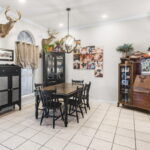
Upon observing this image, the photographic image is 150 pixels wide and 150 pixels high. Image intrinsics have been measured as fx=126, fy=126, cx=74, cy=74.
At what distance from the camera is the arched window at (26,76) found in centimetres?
479

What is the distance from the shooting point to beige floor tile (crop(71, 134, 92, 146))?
2336 millimetres

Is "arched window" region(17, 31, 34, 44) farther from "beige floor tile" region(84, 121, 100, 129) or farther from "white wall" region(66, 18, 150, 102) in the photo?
"beige floor tile" region(84, 121, 100, 129)

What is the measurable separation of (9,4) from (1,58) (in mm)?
1551

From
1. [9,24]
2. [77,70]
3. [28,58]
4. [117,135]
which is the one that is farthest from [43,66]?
[117,135]

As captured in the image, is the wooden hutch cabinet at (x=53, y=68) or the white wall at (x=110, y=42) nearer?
the white wall at (x=110, y=42)

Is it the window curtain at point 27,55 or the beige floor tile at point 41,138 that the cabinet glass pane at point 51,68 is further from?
the beige floor tile at point 41,138

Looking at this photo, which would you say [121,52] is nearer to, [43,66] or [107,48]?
[107,48]

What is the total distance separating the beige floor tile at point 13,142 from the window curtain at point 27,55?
259 cm

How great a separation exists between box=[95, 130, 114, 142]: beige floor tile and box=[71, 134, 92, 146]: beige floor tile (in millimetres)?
229

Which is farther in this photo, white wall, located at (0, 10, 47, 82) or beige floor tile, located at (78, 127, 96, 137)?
white wall, located at (0, 10, 47, 82)

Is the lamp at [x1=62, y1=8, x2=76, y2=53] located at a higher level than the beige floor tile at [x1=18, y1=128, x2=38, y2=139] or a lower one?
higher

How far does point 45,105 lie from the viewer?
309 centimetres

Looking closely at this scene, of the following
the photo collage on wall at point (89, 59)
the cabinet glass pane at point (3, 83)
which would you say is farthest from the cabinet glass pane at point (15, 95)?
the photo collage on wall at point (89, 59)

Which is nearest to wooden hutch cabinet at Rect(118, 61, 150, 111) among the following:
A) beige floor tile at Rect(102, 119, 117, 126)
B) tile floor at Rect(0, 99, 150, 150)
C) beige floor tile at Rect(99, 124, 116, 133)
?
tile floor at Rect(0, 99, 150, 150)
